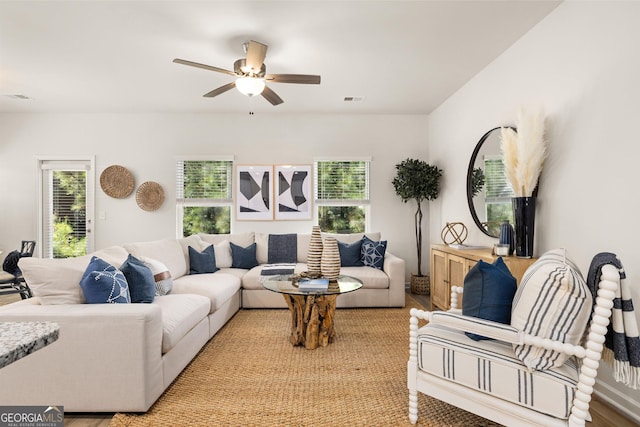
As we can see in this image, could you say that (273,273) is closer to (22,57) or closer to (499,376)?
(499,376)

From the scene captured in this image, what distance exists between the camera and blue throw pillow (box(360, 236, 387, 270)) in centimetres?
433

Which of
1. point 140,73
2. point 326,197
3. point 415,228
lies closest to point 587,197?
point 415,228

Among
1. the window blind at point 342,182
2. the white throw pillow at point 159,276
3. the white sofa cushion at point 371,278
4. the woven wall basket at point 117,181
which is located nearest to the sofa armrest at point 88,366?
the white throw pillow at point 159,276

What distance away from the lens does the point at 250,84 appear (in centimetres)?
282

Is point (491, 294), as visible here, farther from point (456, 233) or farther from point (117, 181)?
point (117, 181)

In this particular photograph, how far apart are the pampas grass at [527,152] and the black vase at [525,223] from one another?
6 centimetres

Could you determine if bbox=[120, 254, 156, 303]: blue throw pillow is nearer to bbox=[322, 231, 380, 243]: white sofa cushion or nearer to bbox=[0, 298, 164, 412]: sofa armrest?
bbox=[0, 298, 164, 412]: sofa armrest

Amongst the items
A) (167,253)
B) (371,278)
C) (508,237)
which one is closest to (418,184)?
(371,278)

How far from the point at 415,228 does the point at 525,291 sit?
364 centimetres

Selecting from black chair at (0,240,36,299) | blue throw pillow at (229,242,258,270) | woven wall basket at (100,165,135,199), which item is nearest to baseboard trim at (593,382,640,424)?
blue throw pillow at (229,242,258,270)

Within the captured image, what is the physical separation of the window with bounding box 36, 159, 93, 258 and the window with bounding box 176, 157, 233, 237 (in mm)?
1385

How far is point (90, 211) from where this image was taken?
5078 mm

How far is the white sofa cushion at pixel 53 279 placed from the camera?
6.80 ft

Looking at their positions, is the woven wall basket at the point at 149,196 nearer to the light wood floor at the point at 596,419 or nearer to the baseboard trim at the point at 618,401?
the light wood floor at the point at 596,419
